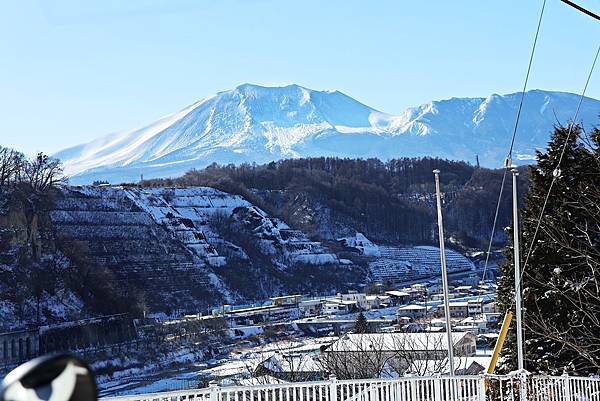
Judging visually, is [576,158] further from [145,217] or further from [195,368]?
[145,217]

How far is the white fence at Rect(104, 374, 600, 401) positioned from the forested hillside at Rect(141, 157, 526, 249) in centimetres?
11977

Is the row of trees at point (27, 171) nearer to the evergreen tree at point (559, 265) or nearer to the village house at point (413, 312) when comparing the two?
the village house at point (413, 312)

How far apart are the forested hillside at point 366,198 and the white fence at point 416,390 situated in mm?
119770

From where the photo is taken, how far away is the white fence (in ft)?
23.1

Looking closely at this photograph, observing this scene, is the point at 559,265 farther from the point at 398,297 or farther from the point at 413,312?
the point at 398,297

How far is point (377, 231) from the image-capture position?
140 metres

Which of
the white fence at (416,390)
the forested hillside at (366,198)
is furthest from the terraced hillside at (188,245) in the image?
the white fence at (416,390)

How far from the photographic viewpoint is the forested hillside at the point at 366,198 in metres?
138

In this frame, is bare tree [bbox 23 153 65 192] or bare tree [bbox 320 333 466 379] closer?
bare tree [bbox 320 333 466 379]

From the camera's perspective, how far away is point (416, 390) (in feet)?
30.3

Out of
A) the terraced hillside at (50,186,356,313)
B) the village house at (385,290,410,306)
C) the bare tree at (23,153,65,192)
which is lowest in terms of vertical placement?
the village house at (385,290,410,306)

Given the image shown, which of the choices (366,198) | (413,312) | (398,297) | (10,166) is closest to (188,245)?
(10,166)

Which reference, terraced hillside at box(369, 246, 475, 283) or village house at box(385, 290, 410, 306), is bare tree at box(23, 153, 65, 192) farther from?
terraced hillside at box(369, 246, 475, 283)

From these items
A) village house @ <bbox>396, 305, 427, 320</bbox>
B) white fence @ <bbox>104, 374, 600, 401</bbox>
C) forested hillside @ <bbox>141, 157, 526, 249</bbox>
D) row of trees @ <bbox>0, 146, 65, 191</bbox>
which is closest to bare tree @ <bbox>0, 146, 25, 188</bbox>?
row of trees @ <bbox>0, 146, 65, 191</bbox>
